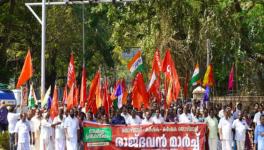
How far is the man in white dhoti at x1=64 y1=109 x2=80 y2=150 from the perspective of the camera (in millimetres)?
20609

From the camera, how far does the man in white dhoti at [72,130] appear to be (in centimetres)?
2061

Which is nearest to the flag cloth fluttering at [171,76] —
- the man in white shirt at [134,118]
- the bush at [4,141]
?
the man in white shirt at [134,118]

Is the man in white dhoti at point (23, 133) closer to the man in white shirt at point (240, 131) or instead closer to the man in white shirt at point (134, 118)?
the man in white shirt at point (134, 118)

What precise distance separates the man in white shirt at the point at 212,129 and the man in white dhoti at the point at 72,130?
4.22 m

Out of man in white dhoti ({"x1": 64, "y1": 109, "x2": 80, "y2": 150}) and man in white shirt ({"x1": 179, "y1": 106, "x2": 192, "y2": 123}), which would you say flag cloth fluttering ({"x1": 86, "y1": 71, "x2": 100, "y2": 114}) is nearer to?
man in white dhoti ({"x1": 64, "y1": 109, "x2": 80, "y2": 150})

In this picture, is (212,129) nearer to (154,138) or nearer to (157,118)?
(157,118)

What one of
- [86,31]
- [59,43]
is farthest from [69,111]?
[86,31]

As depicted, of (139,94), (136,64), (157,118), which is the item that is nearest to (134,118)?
(157,118)

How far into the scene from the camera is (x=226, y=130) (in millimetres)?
20969

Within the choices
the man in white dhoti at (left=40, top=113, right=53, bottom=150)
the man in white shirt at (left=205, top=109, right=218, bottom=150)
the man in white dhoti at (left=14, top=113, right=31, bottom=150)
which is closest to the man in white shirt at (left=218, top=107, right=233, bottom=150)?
the man in white shirt at (left=205, top=109, right=218, bottom=150)

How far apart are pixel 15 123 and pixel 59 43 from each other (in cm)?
2529

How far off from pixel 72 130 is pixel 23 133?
1.75 metres

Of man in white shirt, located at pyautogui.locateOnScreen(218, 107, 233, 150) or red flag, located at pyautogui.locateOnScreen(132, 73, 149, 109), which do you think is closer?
man in white shirt, located at pyautogui.locateOnScreen(218, 107, 233, 150)

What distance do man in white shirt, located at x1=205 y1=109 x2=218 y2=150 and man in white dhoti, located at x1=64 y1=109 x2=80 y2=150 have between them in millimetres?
4223
